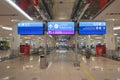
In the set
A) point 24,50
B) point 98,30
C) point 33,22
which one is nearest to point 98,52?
point 24,50

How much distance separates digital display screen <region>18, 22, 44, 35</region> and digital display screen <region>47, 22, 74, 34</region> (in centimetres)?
70

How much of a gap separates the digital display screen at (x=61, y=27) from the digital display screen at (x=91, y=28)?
Answer: 2.49ft

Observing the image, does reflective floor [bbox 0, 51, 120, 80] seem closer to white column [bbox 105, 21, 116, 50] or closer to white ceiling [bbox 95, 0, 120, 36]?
white ceiling [bbox 95, 0, 120, 36]

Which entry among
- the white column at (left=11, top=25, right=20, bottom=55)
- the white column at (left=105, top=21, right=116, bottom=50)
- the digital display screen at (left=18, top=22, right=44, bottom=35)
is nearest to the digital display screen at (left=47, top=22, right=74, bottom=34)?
the digital display screen at (left=18, top=22, right=44, bottom=35)

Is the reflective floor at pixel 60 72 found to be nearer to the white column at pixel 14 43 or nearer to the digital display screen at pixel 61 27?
the digital display screen at pixel 61 27

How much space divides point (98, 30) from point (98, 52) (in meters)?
13.6

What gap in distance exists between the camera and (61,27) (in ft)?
48.7

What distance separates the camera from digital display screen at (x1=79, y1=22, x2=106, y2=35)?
14750 mm

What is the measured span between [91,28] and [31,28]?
4.61 metres

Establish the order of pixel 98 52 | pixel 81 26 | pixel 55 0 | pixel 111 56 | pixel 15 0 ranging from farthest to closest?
pixel 98 52
pixel 111 56
pixel 55 0
pixel 81 26
pixel 15 0

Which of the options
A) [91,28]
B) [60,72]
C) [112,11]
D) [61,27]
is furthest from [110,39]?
[60,72]

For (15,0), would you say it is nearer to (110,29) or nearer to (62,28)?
(62,28)

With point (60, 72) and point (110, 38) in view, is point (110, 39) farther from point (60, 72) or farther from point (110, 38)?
point (60, 72)

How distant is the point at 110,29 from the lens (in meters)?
22.7
